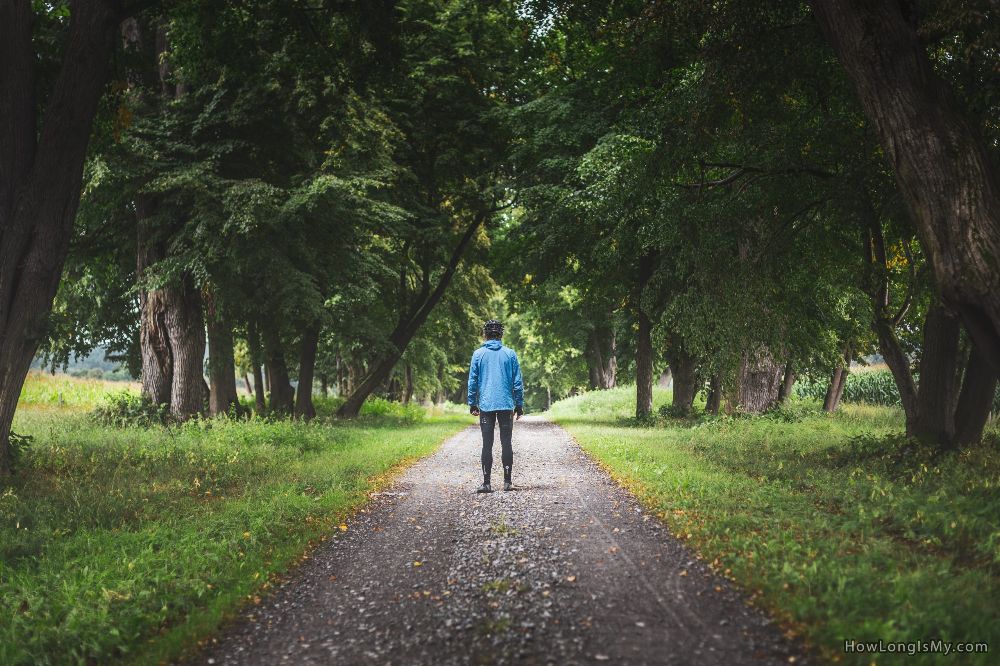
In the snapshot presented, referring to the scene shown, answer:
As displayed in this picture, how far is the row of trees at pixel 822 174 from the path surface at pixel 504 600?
341cm

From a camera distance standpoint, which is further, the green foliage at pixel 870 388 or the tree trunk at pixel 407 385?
the tree trunk at pixel 407 385

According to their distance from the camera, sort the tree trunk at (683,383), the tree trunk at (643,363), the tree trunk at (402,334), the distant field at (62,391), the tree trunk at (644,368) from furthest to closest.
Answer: the tree trunk at (402,334) → the tree trunk at (643,363) → the tree trunk at (644,368) → the tree trunk at (683,383) → the distant field at (62,391)

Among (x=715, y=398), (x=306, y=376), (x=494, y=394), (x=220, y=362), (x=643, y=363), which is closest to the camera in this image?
(x=494, y=394)

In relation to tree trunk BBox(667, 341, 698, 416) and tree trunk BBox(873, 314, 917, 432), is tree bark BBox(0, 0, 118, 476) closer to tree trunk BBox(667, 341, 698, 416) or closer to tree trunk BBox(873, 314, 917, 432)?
tree trunk BBox(873, 314, 917, 432)

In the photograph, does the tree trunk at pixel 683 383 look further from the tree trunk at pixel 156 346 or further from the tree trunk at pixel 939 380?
the tree trunk at pixel 156 346

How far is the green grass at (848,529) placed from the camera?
3.76 meters

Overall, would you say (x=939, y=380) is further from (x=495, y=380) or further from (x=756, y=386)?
(x=756, y=386)

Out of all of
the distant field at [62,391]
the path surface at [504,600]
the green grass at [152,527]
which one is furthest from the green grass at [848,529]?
the distant field at [62,391]

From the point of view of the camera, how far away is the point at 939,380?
8875 mm

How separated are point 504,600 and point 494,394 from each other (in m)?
4.32

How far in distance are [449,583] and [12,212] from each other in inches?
274

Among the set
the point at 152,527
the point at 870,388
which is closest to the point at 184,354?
the point at 152,527

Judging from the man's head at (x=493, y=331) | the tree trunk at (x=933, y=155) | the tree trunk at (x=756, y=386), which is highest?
the tree trunk at (x=933, y=155)

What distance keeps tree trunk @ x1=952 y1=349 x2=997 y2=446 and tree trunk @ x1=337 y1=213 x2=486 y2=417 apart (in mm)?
14925
